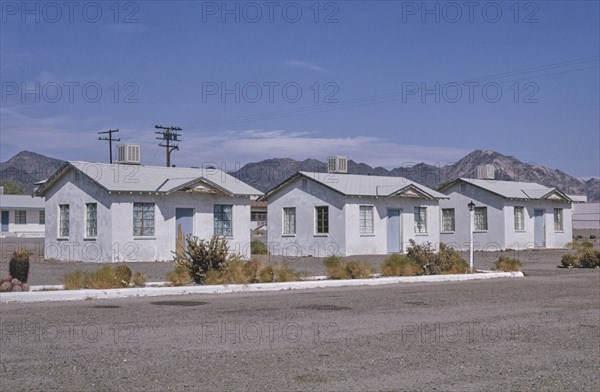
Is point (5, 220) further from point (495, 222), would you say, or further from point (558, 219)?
point (558, 219)

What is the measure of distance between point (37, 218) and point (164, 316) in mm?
53753

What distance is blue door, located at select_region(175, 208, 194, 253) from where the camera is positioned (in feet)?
98.3

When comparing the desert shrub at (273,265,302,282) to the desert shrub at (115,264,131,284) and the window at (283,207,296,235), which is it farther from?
the window at (283,207,296,235)

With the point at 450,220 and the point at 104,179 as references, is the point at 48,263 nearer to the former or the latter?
the point at 104,179

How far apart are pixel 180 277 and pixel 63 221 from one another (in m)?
13.7

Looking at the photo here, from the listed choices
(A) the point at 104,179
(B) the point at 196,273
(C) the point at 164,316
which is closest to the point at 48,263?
(A) the point at 104,179

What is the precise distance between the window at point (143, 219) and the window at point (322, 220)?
892 centimetres

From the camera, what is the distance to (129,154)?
3303 cm

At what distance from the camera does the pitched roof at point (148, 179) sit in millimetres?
28953

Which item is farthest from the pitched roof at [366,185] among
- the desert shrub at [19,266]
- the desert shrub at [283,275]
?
the desert shrub at [19,266]

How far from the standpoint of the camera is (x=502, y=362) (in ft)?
30.8

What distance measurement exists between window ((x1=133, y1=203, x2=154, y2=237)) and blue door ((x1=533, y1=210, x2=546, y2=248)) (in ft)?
77.2

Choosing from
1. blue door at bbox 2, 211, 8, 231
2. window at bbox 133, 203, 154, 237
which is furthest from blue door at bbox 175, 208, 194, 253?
blue door at bbox 2, 211, 8, 231

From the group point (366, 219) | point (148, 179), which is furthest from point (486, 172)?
point (148, 179)
